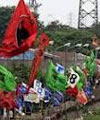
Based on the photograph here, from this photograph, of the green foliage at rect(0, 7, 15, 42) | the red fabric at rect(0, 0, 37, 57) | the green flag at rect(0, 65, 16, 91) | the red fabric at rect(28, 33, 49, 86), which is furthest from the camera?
the green foliage at rect(0, 7, 15, 42)

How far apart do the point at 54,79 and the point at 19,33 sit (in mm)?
16242

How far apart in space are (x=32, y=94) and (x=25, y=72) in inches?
402

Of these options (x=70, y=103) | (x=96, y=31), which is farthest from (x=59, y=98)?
(x=96, y=31)

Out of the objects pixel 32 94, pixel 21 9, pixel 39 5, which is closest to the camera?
pixel 21 9

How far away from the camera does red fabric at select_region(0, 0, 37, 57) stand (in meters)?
16.6

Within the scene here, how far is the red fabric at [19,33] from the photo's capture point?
1659cm

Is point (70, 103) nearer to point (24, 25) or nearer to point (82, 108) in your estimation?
point (82, 108)

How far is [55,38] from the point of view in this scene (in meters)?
66.8

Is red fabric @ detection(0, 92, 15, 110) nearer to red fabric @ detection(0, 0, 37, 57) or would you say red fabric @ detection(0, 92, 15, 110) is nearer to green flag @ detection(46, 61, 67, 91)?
green flag @ detection(46, 61, 67, 91)

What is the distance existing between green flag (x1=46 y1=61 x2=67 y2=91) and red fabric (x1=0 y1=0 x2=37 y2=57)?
49.6 feet

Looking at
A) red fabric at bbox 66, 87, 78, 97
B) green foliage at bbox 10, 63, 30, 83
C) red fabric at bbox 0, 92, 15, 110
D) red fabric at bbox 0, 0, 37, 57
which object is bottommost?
red fabric at bbox 66, 87, 78, 97

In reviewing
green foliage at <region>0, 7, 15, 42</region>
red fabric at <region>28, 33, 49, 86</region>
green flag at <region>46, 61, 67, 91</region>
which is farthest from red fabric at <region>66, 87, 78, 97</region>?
green foliage at <region>0, 7, 15, 42</region>

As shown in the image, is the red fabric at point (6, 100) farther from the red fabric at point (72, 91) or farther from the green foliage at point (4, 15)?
the green foliage at point (4, 15)

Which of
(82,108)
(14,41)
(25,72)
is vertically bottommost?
(82,108)
